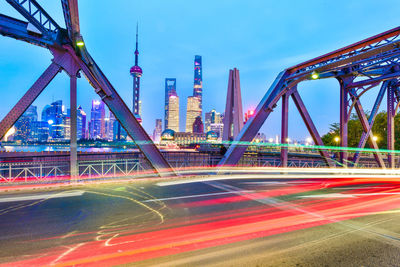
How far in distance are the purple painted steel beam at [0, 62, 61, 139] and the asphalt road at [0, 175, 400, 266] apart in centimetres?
293

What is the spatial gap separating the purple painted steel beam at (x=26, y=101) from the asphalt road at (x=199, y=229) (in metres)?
2.93

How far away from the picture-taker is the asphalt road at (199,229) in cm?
407

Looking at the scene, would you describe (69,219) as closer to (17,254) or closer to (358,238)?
(17,254)

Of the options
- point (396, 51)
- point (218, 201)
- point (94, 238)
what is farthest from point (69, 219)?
point (396, 51)

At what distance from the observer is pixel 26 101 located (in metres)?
9.52

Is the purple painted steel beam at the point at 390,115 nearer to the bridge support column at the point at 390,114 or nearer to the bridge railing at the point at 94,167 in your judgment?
the bridge support column at the point at 390,114

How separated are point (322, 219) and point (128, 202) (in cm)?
640

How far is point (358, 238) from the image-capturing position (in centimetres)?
504

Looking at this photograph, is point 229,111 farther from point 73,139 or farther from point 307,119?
point 73,139

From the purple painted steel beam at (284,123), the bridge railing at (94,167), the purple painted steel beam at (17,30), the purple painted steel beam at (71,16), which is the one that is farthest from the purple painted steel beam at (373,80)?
the purple painted steel beam at (17,30)

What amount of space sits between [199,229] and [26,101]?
9379mm

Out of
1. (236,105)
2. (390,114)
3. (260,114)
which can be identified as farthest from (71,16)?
(236,105)

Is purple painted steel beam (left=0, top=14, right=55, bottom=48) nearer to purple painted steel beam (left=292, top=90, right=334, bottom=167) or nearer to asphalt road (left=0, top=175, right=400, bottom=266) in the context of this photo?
asphalt road (left=0, top=175, right=400, bottom=266)

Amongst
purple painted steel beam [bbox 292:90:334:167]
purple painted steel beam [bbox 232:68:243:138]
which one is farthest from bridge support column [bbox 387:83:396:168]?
purple painted steel beam [bbox 232:68:243:138]
